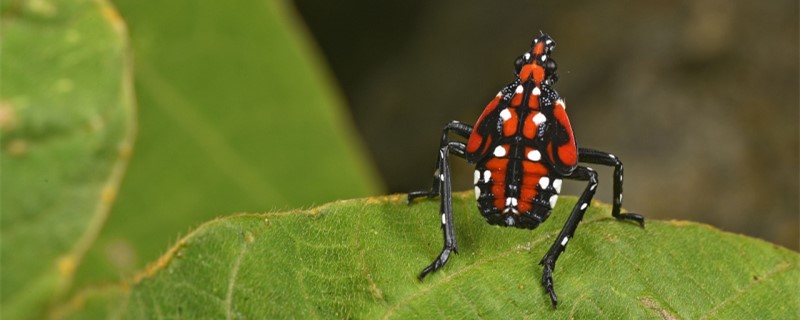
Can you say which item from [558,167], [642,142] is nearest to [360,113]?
[642,142]

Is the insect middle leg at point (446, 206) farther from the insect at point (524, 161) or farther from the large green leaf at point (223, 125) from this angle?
the large green leaf at point (223, 125)

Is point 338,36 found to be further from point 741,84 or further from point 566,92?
point 741,84

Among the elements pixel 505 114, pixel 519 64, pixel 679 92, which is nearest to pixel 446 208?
pixel 505 114

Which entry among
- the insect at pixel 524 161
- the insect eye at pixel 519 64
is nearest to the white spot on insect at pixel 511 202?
the insect at pixel 524 161

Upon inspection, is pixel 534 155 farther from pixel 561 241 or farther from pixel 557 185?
pixel 561 241

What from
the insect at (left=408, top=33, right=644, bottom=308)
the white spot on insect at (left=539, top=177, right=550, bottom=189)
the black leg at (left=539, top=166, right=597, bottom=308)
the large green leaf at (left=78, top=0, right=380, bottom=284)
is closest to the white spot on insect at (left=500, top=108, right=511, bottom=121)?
the insect at (left=408, top=33, right=644, bottom=308)
